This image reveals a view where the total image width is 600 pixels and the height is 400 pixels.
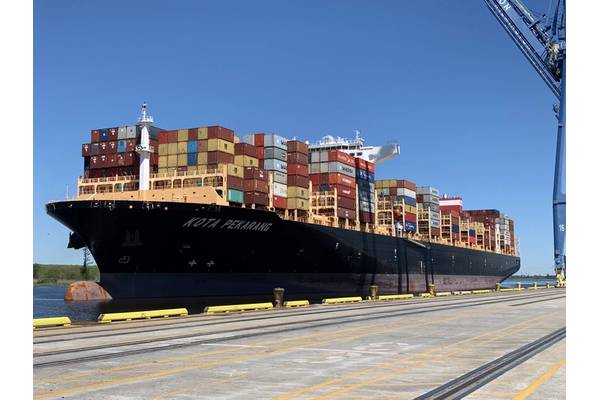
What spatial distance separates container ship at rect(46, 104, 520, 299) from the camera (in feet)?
128

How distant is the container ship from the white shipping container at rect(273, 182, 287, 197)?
0.28 ft

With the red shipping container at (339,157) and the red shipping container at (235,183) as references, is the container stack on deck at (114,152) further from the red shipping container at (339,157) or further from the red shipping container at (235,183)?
the red shipping container at (339,157)

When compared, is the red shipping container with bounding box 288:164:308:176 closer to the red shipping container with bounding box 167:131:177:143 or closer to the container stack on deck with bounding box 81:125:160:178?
the red shipping container with bounding box 167:131:177:143

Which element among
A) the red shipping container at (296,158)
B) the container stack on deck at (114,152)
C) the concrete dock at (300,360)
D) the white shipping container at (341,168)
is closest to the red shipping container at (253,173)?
the red shipping container at (296,158)

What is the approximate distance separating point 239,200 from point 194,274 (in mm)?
6166

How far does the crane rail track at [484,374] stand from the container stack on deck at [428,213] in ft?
189

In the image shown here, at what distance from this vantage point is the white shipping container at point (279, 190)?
149 feet

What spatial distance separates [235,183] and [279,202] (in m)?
4.86

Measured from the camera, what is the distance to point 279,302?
105ft

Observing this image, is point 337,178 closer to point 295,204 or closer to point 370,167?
point 295,204

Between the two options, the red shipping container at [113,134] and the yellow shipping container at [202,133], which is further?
the red shipping container at [113,134]

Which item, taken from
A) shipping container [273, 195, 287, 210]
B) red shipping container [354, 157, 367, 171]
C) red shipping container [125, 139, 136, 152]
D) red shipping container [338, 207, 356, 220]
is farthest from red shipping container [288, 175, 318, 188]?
red shipping container [125, 139, 136, 152]

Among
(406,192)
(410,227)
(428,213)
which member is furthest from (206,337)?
(428,213)
